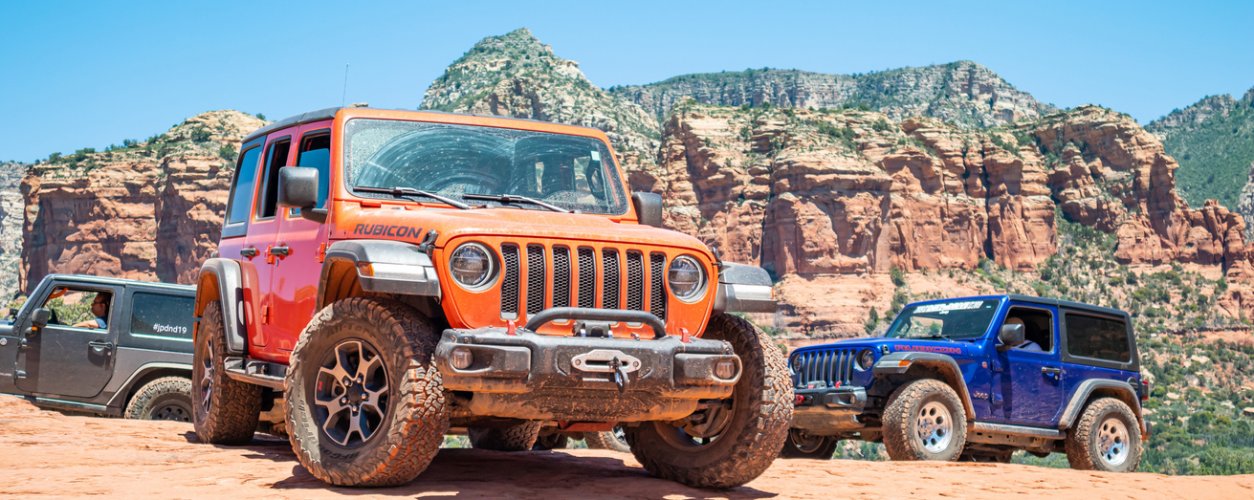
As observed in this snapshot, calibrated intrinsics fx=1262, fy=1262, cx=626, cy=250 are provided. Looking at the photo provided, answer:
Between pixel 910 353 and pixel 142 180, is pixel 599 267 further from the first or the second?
pixel 142 180

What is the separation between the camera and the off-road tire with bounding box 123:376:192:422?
13180 mm

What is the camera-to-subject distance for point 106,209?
95.1 m

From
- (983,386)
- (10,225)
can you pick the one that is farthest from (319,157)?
(10,225)

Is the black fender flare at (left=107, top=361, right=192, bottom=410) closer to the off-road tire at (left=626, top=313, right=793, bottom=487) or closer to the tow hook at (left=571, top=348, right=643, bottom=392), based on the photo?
the off-road tire at (left=626, top=313, right=793, bottom=487)

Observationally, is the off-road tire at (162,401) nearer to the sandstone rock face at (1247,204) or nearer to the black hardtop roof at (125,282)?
the black hardtop roof at (125,282)

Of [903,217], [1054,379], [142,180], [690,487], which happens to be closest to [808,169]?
[903,217]

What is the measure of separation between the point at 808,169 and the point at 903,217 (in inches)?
371

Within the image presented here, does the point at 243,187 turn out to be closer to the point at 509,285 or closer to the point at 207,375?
the point at 207,375

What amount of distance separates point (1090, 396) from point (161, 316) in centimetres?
1060

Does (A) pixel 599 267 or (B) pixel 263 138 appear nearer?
(A) pixel 599 267

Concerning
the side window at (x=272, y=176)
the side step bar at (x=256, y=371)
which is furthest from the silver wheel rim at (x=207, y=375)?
the side window at (x=272, y=176)

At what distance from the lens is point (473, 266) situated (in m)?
6.43

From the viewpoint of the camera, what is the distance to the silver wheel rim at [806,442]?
14453 millimetres

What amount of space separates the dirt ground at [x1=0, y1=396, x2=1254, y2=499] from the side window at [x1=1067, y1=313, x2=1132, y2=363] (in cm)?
411
